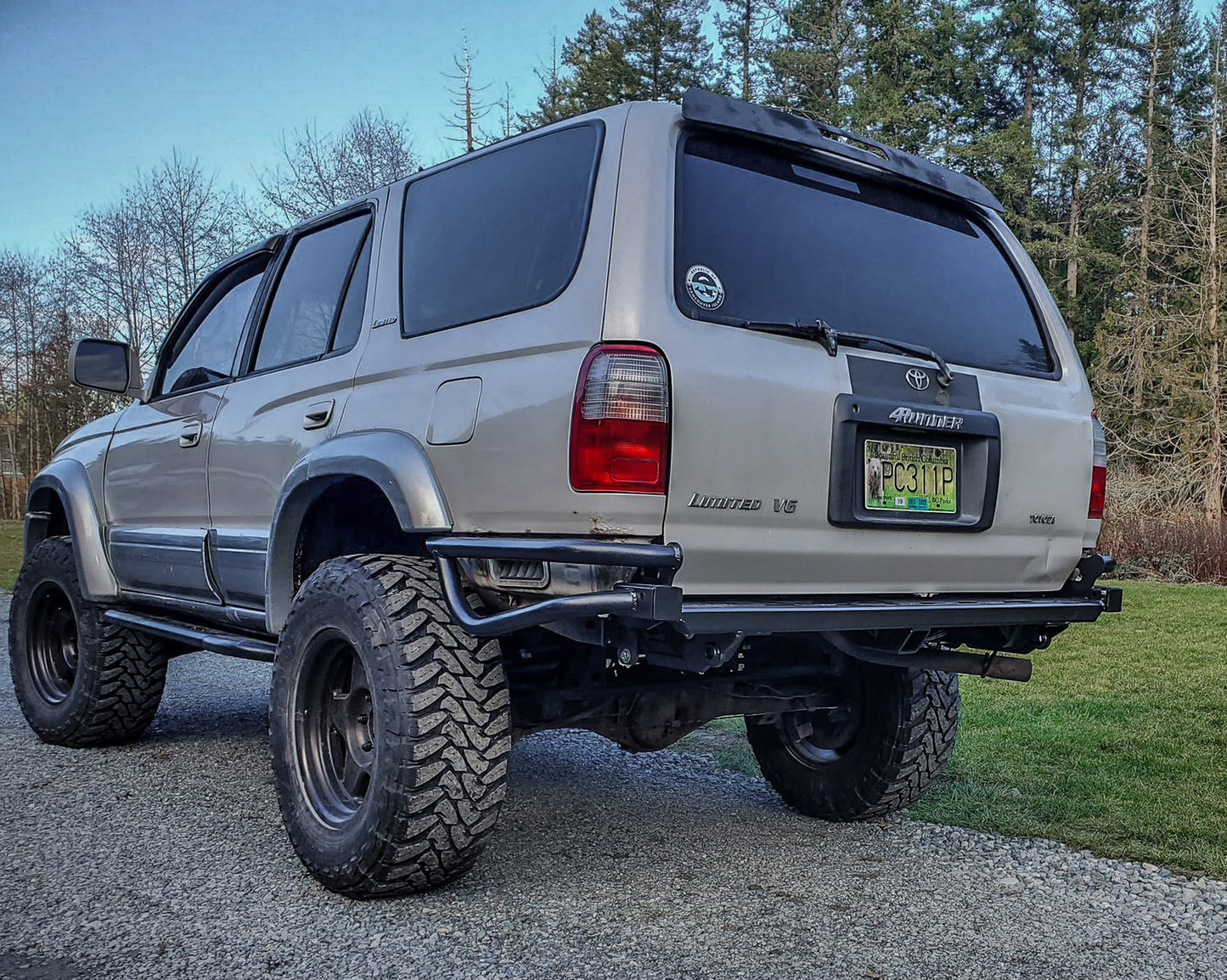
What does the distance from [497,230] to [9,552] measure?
2083 centimetres

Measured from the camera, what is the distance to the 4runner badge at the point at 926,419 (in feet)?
9.77

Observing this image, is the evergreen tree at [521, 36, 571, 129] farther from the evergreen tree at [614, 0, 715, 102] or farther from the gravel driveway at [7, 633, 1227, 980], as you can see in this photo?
the gravel driveway at [7, 633, 1227, 980]

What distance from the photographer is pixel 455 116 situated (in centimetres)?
2861

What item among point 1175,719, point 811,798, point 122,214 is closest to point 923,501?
point 811,798

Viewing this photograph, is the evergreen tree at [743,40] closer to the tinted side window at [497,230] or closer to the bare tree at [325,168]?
the bare tree at [325,168]

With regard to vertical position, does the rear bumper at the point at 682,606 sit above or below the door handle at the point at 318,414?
below

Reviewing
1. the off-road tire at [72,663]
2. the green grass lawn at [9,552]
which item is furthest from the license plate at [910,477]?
the green grass lawn at [9,552]

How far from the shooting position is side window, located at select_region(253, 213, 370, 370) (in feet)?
12.4

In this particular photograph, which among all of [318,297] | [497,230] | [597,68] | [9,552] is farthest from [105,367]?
[597,68]

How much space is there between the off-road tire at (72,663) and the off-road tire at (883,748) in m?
3.00

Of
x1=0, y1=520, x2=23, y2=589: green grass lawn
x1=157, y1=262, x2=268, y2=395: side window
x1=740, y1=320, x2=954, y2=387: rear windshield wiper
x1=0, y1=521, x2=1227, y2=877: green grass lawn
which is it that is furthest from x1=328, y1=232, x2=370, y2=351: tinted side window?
x1=0, y1=520, x2=23, y2=589: green grass lawn

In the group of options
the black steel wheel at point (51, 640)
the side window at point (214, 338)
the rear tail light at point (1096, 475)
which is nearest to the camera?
the rear tail light at point (1096, 475)

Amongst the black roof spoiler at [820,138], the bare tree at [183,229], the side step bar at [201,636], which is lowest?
the side step bar at [201,636]

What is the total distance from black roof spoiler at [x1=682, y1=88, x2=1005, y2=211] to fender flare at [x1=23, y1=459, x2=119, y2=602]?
11.7ft
